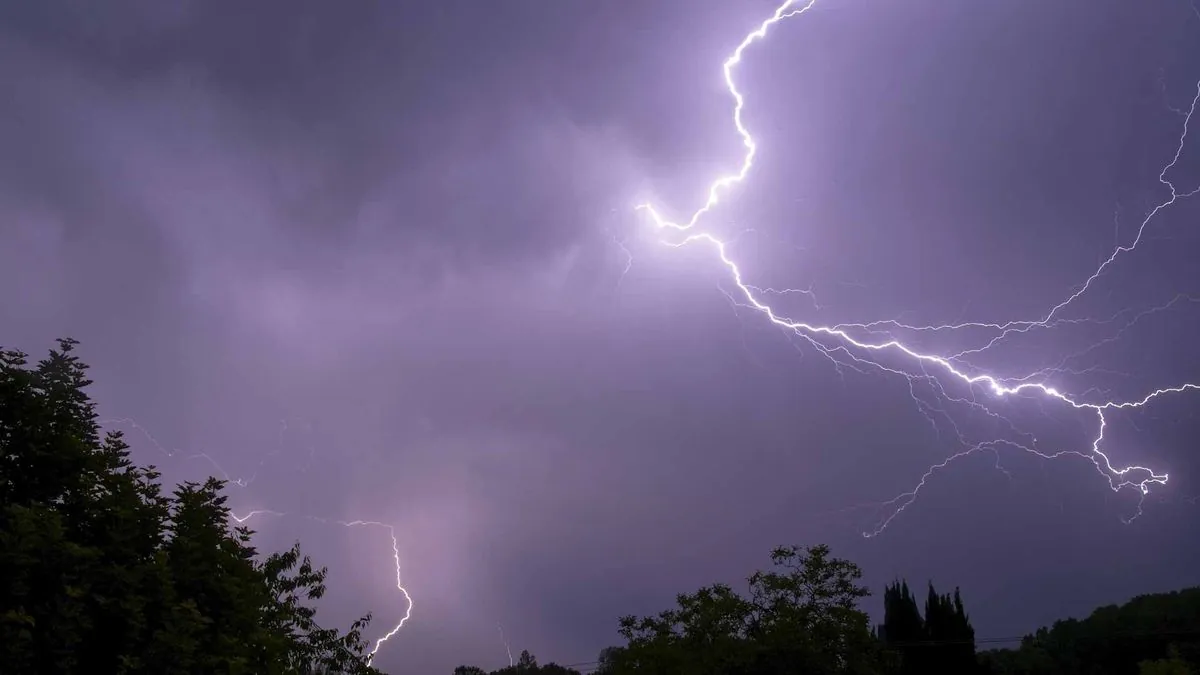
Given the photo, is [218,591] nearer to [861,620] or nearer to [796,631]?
[796,631]

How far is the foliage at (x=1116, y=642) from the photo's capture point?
29547mm

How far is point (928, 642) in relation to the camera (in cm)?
2655

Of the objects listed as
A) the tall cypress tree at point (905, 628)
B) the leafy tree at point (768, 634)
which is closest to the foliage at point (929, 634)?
the tall cypress tree at point (905, 628)

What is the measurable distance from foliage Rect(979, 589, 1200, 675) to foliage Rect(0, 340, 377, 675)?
28.0 meters

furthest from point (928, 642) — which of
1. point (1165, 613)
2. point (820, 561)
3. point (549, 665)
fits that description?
point (549, 665)

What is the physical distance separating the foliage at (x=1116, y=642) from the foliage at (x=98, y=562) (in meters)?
28.0

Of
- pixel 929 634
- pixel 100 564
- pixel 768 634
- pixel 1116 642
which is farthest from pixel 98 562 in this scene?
pixel 1116 642

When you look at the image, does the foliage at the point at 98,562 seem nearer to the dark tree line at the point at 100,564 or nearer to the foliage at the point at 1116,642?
the dark tree line at the point at 100,564

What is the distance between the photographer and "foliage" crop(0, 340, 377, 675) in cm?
514

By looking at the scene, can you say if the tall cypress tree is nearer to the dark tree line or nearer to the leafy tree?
the leafy tree

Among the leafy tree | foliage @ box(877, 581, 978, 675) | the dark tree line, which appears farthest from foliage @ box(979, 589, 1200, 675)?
the dark tree line

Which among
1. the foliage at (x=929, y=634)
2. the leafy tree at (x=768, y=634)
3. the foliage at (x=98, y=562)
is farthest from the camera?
the foliage at (x=929, y=634)

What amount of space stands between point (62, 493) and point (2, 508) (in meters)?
0.55

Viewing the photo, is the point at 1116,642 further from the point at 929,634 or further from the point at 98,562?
the point at 98,562
